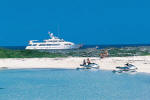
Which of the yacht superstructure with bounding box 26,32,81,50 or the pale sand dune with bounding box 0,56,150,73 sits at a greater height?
the yacht superstructure with bounding box 26,32,81,50

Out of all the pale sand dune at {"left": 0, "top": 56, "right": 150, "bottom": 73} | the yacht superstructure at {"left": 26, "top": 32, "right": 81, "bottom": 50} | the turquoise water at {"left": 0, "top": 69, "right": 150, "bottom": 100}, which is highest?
the yacht superstructure at {"left": 26, "top": 32, "right": 81, "bottom": 50}

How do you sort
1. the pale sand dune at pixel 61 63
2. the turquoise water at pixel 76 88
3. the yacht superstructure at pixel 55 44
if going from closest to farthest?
the turquoise water at pixel 76 88, the pale sand dune at pixel 61 63, the yacht superstructure at pixel 55 44

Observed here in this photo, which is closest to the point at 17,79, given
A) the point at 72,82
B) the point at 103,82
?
the point at 72,82

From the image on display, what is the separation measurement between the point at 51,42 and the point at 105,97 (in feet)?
350

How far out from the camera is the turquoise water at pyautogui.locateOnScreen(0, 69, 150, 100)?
24.4 metres

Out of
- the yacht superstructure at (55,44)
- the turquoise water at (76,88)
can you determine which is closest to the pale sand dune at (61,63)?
the turquoise water at (76,88)

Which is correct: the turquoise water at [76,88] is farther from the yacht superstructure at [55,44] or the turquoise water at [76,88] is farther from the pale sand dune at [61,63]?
the yacht superstructure at [55,44]

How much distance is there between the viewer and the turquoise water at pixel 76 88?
79.9ft

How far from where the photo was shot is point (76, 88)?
28172 mm

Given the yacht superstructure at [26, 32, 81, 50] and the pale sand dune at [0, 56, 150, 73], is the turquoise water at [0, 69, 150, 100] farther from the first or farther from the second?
the yacht superstructure at [26, 32, 81, 50]

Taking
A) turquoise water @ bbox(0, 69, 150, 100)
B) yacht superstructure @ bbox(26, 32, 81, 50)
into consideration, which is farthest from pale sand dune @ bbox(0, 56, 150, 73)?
yacht superstructure @ bbox(26, 32, 81, 50)

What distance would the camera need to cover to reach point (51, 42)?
427 ft

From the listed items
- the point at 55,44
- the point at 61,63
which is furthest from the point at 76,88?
the point at 55,44

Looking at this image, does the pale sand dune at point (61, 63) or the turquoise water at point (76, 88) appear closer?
the turquoise water at point (76, 88)
